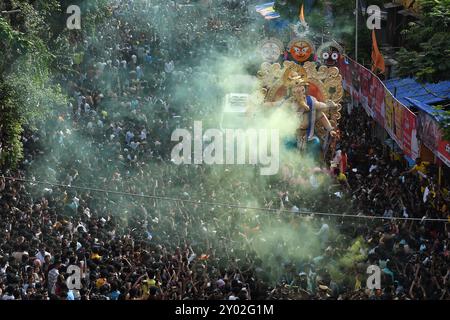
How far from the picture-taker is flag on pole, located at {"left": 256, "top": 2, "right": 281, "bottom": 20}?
41.3 meters

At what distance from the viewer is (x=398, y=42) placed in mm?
32375

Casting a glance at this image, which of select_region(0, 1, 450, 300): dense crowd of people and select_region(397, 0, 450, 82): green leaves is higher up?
select_region(397, 0, 450, 82): green leaves

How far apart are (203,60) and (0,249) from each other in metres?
17.9

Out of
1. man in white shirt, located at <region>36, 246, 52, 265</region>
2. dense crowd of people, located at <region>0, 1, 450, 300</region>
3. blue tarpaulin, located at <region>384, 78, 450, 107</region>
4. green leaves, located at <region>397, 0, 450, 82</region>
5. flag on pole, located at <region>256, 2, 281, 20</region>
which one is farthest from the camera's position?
flag on pole, located at <region>256, 2, 281, 20</region>

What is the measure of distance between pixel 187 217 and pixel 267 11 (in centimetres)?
2457

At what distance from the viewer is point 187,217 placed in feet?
61.7

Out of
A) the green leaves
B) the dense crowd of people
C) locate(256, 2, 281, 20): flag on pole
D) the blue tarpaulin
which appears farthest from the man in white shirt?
locate(256, 2, 281, 20): flag on pole

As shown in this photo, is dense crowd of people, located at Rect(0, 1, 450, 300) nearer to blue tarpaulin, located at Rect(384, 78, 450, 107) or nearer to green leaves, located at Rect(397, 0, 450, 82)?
blue tarpaulin, located at Rect(384, 78, 450, 107)

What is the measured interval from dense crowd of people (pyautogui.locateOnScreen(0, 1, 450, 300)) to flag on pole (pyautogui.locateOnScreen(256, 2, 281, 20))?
12.2 m

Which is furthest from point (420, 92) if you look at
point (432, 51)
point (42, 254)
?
point (42, 254)

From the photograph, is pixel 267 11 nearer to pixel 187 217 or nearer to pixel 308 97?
pixel 308 97

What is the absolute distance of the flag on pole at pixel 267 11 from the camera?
4127 cm

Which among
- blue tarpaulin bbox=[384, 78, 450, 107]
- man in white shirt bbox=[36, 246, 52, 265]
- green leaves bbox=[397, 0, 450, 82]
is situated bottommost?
man in white shirt bbox=[36, 246, 52, 265]
